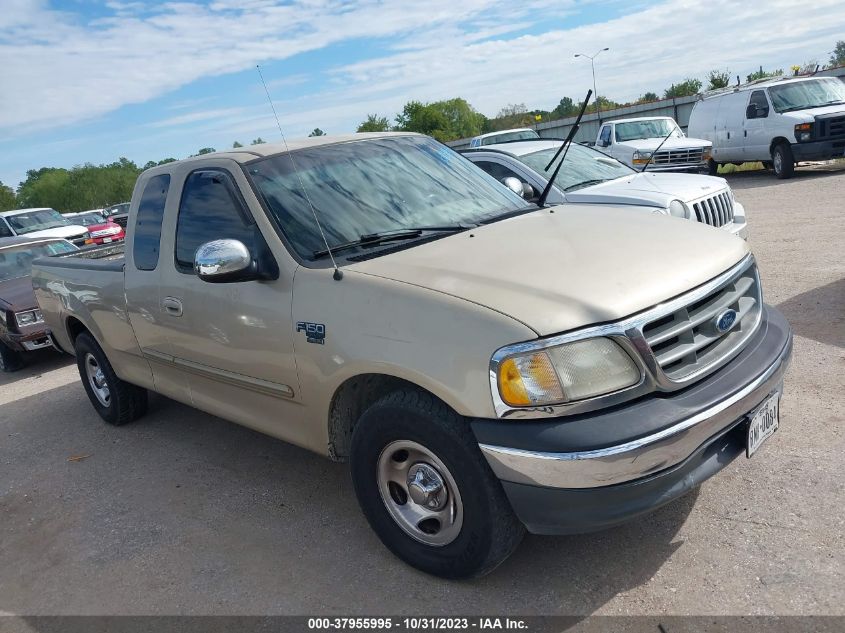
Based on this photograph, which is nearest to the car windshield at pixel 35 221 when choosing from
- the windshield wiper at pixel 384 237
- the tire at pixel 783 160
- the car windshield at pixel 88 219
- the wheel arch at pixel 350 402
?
the car windshield at pixel 88 219

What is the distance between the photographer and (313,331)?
3.37 m

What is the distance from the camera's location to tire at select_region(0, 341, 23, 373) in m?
9.16

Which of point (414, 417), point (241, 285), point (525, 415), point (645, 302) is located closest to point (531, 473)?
point (525, 415)

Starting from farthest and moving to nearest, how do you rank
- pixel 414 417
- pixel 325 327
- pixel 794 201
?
pixel 794 201
pixel 325 327
pixel 414 417

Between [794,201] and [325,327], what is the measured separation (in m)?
12.1

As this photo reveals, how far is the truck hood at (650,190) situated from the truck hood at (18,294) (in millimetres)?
6493

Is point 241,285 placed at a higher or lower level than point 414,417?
higher

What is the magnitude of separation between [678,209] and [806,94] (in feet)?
39.8

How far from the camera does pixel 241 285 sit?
3777 millimetres

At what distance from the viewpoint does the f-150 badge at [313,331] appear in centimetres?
332

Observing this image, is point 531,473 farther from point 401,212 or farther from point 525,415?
point 401,212

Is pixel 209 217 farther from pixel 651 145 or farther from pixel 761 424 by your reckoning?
pixel 651 145

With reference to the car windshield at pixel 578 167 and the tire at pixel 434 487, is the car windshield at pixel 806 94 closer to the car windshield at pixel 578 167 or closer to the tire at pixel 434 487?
the car windshield at pixel 578 167

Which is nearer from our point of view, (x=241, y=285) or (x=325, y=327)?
(x=325, y=327)
